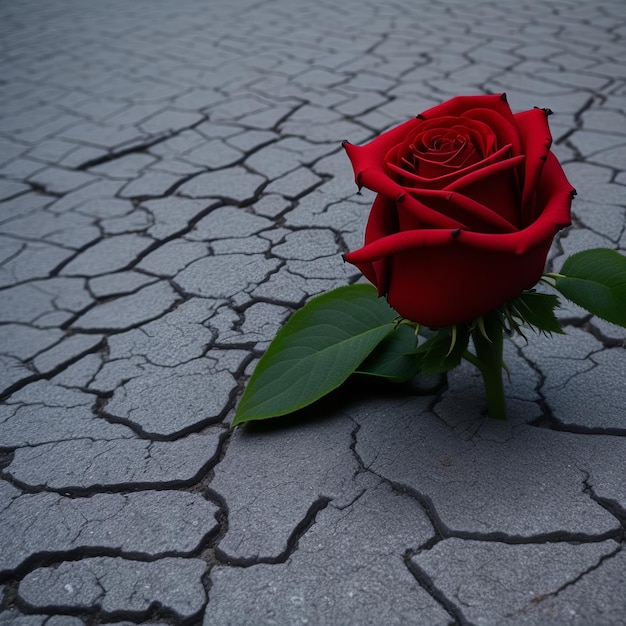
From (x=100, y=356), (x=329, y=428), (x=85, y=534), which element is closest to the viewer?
(x=85, y=534)

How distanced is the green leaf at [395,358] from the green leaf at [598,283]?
11.6 inches

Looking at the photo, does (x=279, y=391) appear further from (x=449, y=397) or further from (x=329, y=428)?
(x=449, y=397)

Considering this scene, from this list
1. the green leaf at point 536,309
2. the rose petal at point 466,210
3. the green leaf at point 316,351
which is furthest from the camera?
the green leaf at point 316,351

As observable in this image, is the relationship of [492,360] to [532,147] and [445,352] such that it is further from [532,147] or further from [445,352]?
[532,147]

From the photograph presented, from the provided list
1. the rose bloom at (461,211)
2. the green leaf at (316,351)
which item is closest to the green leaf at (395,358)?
the green leaf at (316,351)

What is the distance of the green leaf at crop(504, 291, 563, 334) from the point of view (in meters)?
1.12

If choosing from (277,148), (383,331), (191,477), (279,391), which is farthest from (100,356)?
(277,148)

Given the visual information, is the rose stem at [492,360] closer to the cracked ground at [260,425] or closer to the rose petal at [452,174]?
the cracked ground at [260,425]

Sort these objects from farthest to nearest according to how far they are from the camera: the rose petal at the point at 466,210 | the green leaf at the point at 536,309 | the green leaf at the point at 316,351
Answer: the green leaf at the point at 316,351, the green leaf at the point at 536,309, the rose petal at the point at 466,210

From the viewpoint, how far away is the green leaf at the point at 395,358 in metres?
1.35

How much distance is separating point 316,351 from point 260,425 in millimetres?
223

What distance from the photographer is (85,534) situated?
1275mm

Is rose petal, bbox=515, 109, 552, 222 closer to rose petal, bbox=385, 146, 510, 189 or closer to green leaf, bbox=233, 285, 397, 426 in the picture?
rose petal, bbox=385, 146, 510, 189

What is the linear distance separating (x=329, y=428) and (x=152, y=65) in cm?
332
